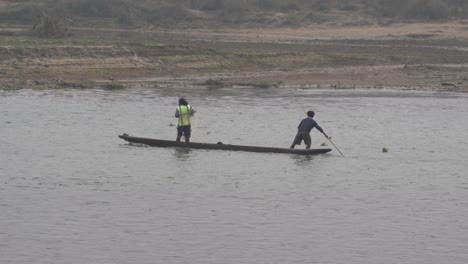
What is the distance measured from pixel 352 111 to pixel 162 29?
97.4ft

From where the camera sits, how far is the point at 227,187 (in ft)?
70.8

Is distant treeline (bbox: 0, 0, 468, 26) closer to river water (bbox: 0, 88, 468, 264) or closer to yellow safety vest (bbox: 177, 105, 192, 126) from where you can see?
river water (bbox: 0, 88, 468, 264)

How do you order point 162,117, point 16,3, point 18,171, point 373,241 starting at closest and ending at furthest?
1. point 373,241
2. point 18,171
3. point 162,117
4. point 16,3

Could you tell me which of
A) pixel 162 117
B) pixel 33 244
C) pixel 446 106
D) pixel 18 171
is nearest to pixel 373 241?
pixel 33 244

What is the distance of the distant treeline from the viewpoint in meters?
64.5

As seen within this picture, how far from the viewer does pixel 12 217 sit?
18.4m

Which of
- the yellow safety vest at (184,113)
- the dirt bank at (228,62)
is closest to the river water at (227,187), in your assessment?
the yellow safety vest at (184,113)

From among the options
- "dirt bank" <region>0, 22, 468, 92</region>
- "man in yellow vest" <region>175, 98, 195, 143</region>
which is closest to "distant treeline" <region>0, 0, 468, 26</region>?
"dirt bank" <region>0, 22, 468, 92</region>

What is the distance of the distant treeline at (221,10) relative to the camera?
64.5 m

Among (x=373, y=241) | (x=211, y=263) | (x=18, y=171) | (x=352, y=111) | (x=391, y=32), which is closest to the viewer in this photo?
(x=211, y=263)

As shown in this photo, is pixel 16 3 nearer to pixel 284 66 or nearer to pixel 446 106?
pixel 284 66

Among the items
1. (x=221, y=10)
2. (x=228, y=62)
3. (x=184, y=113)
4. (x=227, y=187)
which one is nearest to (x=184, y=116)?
(x=184, y=113)

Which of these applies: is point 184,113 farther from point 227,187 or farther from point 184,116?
point 227,187

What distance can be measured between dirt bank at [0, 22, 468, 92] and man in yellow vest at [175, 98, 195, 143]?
44.5ft
